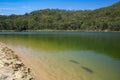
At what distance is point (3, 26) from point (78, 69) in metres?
189

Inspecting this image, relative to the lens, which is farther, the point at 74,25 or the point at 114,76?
the point at 74,25

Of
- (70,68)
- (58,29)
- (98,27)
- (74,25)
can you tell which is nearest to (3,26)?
(58,29)

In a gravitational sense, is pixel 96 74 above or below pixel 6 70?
below

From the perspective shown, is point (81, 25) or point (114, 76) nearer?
point (114, 76)

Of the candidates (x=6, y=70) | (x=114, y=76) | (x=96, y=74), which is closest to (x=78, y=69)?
(x=96, y=74)

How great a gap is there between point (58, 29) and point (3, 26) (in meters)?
55.2

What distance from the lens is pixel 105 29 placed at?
539 ft

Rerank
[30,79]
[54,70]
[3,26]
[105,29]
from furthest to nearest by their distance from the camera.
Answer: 1. [3,26]
2. [105,29]
3. [54,70]
4. [30,79]

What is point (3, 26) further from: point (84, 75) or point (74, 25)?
point (84, 75)

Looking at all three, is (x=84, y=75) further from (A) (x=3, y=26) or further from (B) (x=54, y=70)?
(A) (x=3, y=26)

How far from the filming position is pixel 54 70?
1670 centimetres

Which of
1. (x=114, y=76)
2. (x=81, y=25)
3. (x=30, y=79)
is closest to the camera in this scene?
(x=30, y=79)

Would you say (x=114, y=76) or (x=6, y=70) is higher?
(x=6, y=70)

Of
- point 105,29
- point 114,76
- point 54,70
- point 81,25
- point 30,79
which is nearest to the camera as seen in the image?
point 30,79
